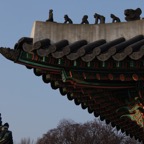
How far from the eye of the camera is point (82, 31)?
665 cm

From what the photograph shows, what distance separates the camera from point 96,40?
6477mm

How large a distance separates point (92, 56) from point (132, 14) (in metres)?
1.53

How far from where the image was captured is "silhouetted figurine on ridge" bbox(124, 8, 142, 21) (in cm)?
695

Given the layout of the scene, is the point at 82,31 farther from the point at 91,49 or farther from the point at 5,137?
the point at 5,137

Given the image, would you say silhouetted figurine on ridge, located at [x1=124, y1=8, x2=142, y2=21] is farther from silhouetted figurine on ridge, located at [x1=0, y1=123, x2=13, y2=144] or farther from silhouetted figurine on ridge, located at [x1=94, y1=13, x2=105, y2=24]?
silhouetted figurine on ridge, located at [x1=0, y1=123, x2=13, y2=144]

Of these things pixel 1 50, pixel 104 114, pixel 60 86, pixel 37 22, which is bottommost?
pixel 104 114

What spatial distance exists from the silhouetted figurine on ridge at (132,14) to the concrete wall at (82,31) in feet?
1.40

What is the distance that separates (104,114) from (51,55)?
12.2ft

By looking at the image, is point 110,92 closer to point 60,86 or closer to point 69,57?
point 60,86

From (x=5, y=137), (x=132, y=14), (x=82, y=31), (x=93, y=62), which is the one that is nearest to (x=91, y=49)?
(x=93, y=62)

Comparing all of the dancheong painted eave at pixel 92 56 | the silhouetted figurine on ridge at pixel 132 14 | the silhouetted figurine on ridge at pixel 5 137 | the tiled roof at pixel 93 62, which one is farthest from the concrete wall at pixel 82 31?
the silhouetted figurine on ridge at pixel 5 137

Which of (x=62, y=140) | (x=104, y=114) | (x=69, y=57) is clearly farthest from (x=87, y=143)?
(x=69, y=57)

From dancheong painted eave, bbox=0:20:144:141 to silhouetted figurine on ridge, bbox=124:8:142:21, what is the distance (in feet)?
1.41

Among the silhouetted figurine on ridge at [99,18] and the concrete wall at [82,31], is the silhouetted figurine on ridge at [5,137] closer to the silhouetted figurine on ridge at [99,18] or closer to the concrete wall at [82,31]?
the concrete wall at [82,31]
